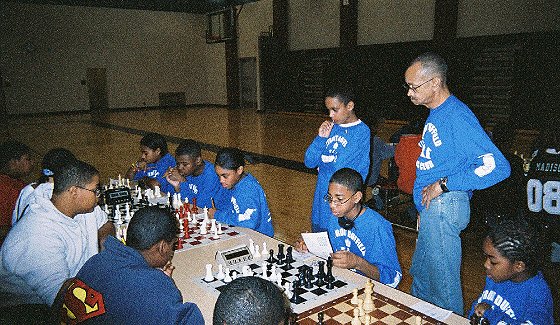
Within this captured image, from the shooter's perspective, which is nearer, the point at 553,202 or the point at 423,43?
the point at 553,202

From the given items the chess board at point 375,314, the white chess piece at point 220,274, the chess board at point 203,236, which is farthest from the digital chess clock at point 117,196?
the chess board at point 375,314

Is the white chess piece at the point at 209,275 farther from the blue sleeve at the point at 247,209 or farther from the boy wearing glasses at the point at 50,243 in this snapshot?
the blue sleeve at the point at 247,209

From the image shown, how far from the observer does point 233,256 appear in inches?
109

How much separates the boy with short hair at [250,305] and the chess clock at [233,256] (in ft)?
4.39

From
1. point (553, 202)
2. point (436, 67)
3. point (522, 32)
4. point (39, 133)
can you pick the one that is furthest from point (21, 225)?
point (39, 133)

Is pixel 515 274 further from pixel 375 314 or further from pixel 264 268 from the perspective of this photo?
pixel 264 268

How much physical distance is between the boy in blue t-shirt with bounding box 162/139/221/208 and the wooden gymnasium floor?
120 cm

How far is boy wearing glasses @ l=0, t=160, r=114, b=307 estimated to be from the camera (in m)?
2.47

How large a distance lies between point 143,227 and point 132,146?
11324 millimetres

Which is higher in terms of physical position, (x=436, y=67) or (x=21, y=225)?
(x=436, y=67)

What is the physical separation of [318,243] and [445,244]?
86cm

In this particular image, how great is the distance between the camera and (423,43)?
15.1 metres

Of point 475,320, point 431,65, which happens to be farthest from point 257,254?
point 431,65

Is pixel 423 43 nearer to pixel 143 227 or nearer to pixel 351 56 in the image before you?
pixel 351 56
